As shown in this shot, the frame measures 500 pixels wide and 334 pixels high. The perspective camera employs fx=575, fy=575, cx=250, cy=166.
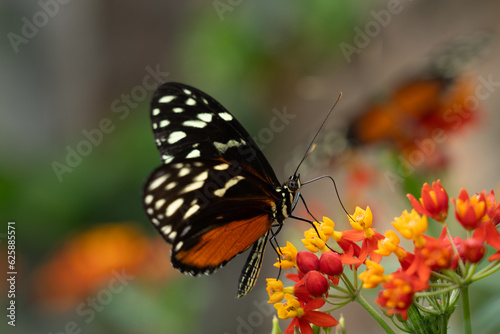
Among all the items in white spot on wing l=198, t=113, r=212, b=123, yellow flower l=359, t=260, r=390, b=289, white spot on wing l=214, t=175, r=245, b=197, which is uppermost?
white spot on wing l=198, t=113, r=212, b=123

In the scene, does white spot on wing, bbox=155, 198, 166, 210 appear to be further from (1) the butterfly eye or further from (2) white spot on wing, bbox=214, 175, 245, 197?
(1) the butterfly eye

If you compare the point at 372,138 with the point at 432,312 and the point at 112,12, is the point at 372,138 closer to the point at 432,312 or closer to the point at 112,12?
the point at 432,312

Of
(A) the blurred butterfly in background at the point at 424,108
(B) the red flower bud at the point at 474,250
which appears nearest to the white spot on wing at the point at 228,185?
(B) the red flower bud at the point at 474,250

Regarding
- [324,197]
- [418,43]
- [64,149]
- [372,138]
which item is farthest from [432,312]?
[64,149]

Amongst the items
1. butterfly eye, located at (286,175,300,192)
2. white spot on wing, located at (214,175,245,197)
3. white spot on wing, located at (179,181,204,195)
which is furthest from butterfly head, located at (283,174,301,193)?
white spot on wing, located at (179,181,204,195)

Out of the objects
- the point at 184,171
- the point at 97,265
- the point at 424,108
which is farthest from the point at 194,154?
the point at 97,265

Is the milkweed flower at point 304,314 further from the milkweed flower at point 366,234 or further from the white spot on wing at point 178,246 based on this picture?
the white spot on wing at point 178,246

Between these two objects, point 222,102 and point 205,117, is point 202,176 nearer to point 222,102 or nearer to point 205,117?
point 205,117
